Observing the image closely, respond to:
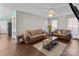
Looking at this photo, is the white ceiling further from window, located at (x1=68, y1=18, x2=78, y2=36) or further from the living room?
window, located at (x1=68, y1=18, x2=78, y2=36)

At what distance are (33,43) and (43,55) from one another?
0.32 meters

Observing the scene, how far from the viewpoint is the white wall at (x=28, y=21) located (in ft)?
6.45

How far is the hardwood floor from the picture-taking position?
1915 mm

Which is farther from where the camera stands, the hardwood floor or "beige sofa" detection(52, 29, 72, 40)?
"beige sofa" detection(52, 29, 72, 40)

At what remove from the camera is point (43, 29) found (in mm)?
2059

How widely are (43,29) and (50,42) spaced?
31cm

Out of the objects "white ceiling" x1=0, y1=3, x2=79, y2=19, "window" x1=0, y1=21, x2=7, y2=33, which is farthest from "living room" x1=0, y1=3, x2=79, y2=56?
"window" x1=0, y1=21, x2=7, y2=33

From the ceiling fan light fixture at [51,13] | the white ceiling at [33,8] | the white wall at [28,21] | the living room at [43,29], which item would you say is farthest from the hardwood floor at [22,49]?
the ceiling fan light fixture at [51,13]

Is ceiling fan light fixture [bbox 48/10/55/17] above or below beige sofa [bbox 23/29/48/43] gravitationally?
above

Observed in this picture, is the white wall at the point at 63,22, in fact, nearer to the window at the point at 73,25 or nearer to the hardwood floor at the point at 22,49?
the window at the point at 73,25

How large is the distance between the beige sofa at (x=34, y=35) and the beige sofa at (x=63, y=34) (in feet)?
0.75

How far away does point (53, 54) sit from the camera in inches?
77.5

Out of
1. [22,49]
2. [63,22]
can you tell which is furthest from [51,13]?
[22,49]

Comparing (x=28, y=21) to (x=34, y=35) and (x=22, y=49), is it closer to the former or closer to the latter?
(x=34, y=35)
